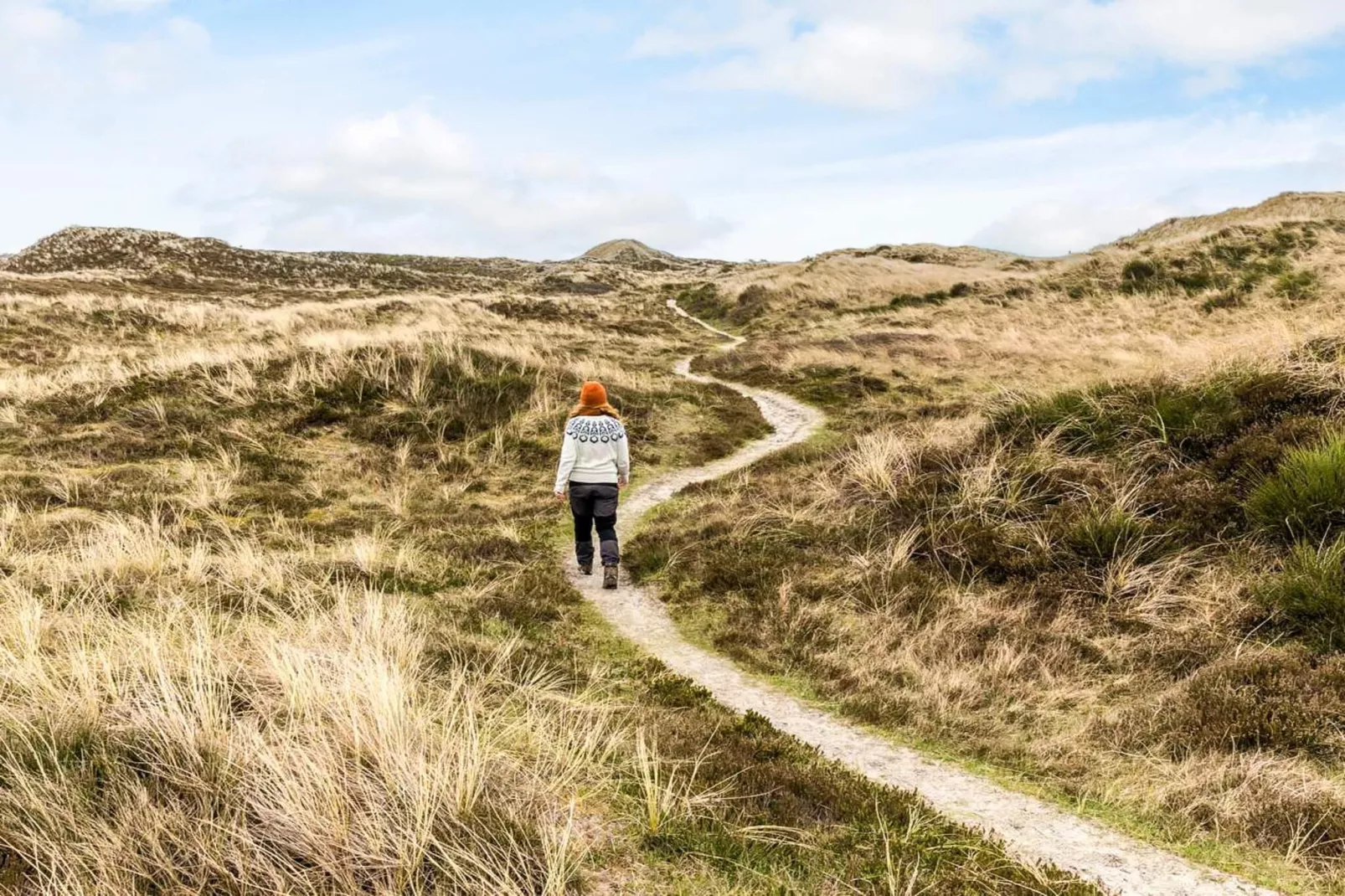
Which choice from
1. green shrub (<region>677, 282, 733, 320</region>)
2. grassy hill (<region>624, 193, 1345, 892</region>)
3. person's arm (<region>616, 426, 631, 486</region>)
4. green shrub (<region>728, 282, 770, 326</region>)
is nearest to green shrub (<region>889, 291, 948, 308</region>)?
green shrub (<region>728, 282, 770, 326</region>)

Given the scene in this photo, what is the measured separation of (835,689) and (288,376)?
13.9m

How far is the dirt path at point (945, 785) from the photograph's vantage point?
147 inches

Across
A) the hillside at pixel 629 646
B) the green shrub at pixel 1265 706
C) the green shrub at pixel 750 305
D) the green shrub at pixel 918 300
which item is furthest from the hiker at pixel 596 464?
the green shrub at pixel 750 305

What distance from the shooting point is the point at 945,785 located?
4.74m

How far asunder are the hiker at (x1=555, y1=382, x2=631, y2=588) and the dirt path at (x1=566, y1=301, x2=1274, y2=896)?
26.9 inches

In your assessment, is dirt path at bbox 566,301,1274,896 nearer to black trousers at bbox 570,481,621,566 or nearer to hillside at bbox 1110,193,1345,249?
black trousers at bbox 570,481,621,566

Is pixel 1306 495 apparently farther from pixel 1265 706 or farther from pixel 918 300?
pixel 918 300

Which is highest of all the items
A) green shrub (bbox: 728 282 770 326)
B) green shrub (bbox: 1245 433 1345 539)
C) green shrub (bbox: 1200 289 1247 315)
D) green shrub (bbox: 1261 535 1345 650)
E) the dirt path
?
green shrub (bbox: 728 282 770 326)

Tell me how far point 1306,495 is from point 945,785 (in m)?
4.43

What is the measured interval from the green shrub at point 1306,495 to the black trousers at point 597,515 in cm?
635

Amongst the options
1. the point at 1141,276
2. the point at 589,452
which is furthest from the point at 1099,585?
the point at 1141,276

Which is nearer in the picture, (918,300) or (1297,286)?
(1297,286)

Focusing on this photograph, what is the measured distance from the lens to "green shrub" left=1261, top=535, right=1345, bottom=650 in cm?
544

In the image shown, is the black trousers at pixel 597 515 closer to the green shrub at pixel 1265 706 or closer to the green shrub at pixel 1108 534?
the green shrub at pixel 1108 534
